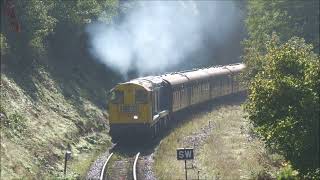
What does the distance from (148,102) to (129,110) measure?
40.9 inches

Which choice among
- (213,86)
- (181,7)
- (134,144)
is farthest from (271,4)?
(181,7)

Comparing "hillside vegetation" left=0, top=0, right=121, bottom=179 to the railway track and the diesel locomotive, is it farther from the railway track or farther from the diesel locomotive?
the diesel locomotive

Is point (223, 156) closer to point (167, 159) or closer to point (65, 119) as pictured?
point (167, 159)

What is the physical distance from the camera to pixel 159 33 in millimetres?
64125

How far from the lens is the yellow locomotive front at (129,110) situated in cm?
2728

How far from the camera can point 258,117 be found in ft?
58.5

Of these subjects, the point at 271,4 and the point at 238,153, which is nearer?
the point at 238,153

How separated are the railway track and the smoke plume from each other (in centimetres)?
1971

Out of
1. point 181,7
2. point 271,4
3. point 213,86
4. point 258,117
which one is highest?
point 181,7

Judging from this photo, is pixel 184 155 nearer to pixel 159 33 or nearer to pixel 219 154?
pixel 219 154

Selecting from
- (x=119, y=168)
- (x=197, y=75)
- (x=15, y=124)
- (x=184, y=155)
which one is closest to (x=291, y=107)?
(x=184, y=155)

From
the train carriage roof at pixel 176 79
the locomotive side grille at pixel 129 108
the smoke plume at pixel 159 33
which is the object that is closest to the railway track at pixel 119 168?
the locomotive side grille at pixel 129 108

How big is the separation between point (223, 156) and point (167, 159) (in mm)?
2428

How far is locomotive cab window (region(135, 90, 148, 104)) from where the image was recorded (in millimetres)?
27517
